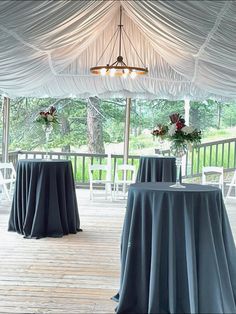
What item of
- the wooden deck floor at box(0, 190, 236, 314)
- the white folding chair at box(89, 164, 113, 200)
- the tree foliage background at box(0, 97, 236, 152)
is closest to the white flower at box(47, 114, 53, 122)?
the wooden deck floor at box(0, 190, 236, 314)

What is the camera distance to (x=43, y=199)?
18.1 feet

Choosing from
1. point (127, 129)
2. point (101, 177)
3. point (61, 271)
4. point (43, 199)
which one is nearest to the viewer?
point (61, 271)

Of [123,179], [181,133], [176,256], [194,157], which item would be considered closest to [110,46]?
[123,179]

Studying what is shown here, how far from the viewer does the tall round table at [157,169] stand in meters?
7.96

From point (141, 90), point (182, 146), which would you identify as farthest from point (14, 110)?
point (182, 146)

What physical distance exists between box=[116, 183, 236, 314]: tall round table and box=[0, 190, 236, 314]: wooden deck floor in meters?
0.38

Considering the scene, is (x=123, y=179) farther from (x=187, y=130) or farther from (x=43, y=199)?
(x=187, y=130)

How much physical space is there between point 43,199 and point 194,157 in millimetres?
5599

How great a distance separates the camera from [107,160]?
33.1ft

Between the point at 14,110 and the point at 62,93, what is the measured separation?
3611 millimetres

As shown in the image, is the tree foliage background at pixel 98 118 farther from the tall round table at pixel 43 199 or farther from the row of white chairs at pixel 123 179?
the tall round table at pixel 43 199

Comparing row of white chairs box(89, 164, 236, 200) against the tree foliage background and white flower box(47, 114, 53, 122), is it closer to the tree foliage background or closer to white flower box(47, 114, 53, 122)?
the tree foliage background

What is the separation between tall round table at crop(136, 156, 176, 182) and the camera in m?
7.96

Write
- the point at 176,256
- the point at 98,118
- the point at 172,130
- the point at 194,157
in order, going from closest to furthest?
1. the point at 176,256
2. the point at 172,130
3. the point at 194,157
4. the point at 98,118
